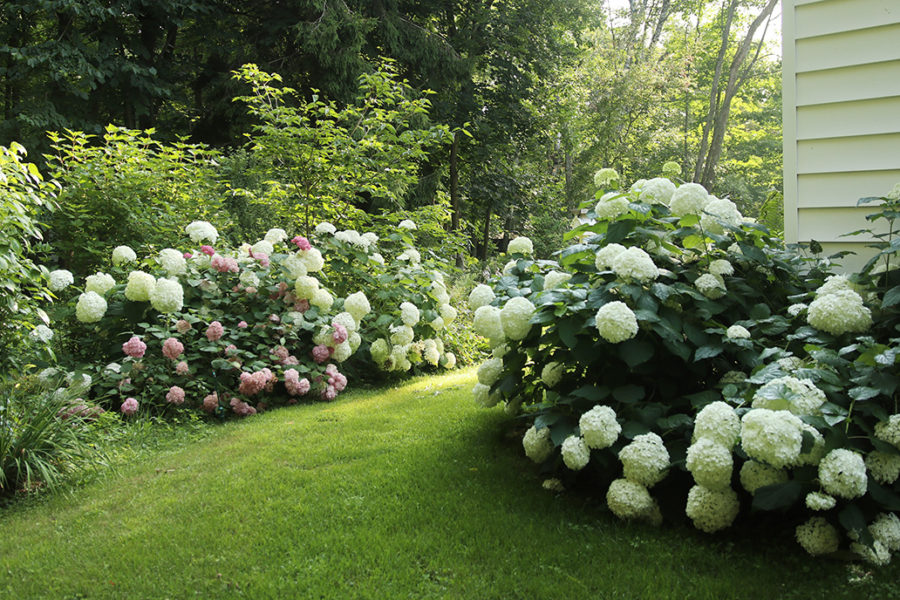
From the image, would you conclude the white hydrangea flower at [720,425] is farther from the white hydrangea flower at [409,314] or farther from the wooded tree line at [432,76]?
the wooded tree line at [432,76]

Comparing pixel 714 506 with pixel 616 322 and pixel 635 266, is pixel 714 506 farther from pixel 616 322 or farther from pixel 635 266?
pixel 635 266

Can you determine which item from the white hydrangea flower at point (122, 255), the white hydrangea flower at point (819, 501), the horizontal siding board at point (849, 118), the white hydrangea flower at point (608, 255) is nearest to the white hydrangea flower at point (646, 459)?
the white hydrangea flower at point (819, 501)

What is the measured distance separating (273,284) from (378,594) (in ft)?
10.9

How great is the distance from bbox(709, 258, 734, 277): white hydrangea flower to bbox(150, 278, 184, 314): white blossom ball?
3.41 metres

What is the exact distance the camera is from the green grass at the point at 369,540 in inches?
80.5

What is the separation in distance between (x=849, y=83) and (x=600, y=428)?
2.36m

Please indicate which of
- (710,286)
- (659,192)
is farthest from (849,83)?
(710,286)

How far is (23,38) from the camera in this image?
31.4 ft

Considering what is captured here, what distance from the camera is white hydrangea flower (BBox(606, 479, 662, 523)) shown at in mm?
2352

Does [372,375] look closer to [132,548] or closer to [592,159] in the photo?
[132,548]

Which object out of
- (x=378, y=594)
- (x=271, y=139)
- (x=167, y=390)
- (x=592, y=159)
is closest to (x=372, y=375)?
(x=167, y=390)

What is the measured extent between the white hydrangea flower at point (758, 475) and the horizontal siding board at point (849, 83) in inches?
86.3

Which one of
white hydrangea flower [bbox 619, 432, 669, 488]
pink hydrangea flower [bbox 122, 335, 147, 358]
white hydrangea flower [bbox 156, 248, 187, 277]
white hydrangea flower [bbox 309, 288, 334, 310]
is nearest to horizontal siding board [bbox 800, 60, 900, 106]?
white hydrangea flower [bbox 619, 432, 669, 488]

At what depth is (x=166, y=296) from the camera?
4211mm
